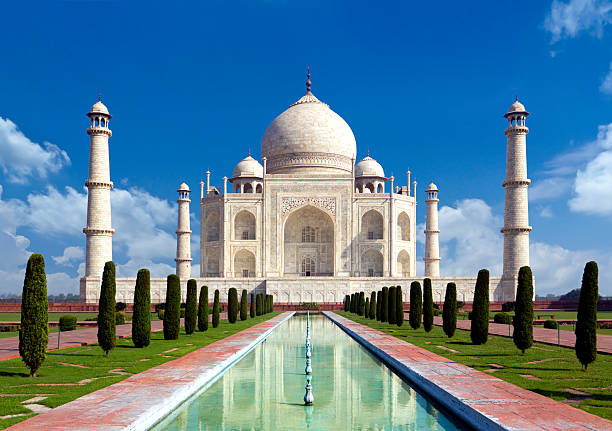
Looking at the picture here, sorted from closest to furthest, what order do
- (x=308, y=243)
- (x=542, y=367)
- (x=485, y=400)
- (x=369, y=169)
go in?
1. (x=485, y=400)
2. (x=542, y=367)
3. (x=308, y=243)
4. (x=369, y=169)

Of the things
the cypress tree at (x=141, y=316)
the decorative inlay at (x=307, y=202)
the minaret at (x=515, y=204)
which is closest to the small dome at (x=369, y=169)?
the decorative inlay at (x=307, y=202)

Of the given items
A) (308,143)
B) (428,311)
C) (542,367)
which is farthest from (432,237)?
(542,367)

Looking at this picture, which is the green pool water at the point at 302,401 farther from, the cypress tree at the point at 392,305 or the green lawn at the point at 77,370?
the cypress tree at the point at 392,305

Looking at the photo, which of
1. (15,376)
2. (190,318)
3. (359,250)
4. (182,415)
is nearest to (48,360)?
(15,376)

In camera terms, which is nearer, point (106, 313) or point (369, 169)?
point (106, 313)

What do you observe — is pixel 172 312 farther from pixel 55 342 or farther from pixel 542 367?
pixel 542 367

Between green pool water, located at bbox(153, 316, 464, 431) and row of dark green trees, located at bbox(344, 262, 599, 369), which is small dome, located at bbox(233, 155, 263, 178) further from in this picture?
green pool water, located at bbox(153, 316, 464, 431)

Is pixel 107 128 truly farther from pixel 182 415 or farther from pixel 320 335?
pixel 182 415

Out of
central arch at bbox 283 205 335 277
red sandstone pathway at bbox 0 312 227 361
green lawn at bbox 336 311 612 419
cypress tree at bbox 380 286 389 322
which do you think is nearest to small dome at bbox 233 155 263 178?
central arch at bbox 283 205 335 277
